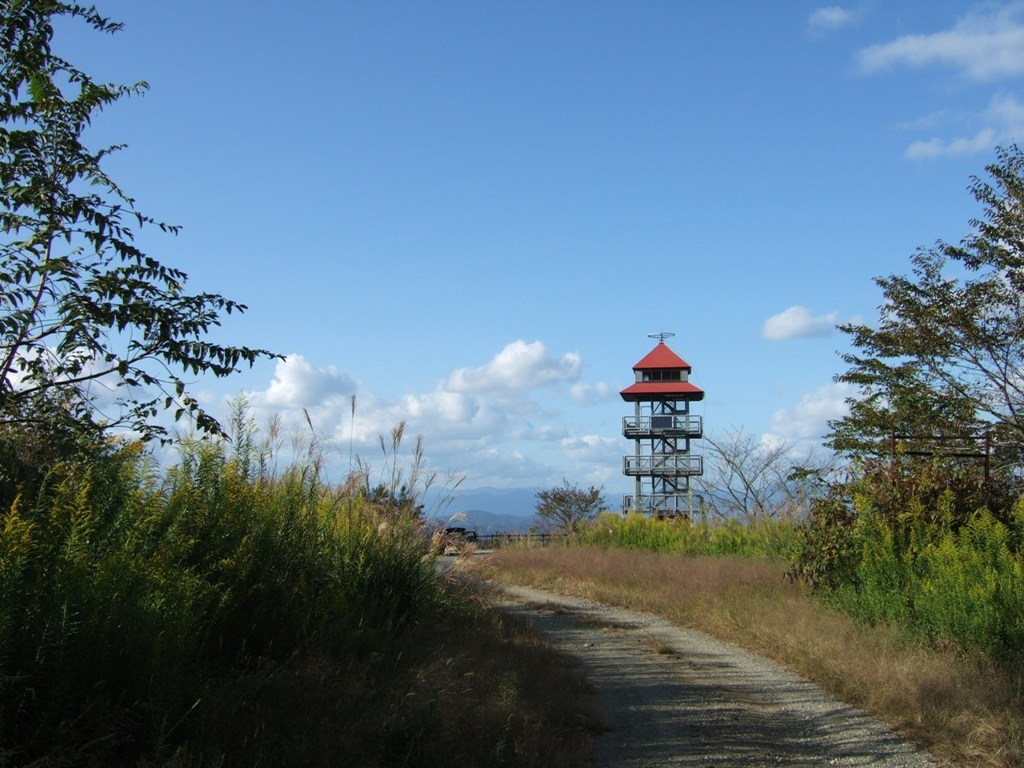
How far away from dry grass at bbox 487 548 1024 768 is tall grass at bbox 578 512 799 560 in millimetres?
2019

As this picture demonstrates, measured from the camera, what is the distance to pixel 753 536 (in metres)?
20.5

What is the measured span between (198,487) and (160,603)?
→ 1.86m

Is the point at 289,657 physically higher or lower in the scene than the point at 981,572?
lower

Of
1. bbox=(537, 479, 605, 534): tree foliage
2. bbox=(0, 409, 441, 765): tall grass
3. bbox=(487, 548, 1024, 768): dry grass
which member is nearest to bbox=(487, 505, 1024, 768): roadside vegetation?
bbox=(487, 548, 1024, 768): dry grass

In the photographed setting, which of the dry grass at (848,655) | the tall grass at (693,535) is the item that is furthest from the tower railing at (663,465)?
the dry grass at (848,655)

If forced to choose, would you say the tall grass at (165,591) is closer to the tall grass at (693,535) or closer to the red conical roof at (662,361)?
the tall grass at (693,535)

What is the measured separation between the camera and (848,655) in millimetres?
8789

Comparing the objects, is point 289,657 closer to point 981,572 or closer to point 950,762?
point 950,762

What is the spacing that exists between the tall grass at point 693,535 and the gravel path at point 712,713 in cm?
765

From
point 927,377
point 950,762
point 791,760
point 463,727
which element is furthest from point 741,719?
point 927,377

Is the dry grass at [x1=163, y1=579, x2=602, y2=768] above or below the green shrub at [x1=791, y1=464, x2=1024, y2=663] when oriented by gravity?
below

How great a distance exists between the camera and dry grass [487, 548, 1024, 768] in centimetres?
670

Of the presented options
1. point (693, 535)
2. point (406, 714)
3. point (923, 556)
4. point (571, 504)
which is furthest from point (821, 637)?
point (571, 504)

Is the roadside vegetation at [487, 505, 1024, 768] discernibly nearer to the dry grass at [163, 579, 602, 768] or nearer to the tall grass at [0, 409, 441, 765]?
the dry grass at [163, 579, 602, 768]
